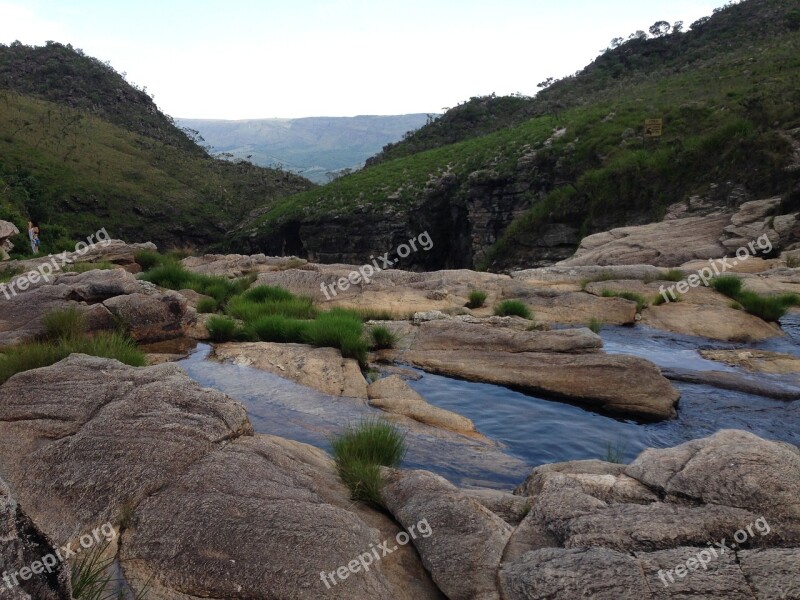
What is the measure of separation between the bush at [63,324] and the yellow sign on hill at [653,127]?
3313 centimetres

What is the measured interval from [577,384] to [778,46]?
45400 mm

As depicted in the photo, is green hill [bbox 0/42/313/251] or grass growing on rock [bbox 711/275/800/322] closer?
grass growing on rock [bbox 711/275/800/322]

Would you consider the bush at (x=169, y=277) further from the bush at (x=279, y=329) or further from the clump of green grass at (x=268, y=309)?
the bush at (x=279, y=329)

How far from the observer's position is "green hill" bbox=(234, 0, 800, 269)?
28.6 m

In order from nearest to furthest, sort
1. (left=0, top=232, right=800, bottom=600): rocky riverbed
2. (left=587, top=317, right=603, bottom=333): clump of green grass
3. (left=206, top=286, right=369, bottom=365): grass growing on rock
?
→ (left=0, top=232, right=800, bottom=600): rocky riverbed < (left=206, top=286, right=369, bottom=365): grass growing on rock < (left=587, top=317, right=603, bottom=333): clump of green grass

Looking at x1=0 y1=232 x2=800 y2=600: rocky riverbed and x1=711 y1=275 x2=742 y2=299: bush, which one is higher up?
x1=0 y1=232 x2=800 y2=600: rocky riverbed

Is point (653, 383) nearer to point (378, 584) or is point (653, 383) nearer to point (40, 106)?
point (378, 584)

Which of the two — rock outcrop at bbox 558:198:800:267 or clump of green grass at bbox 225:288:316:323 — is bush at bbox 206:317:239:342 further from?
rock outcrop at bbox 558:198:800:267

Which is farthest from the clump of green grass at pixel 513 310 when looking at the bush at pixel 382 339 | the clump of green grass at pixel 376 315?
the bush at pixel 382 339

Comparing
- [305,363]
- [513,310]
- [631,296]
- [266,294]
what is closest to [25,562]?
[305,363]

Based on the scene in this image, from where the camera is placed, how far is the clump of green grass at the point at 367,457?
5195 millimetres

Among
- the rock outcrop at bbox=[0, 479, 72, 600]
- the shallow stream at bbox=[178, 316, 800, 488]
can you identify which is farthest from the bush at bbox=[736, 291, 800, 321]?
the rock outcrop at bbox=[0, 479, 72, 600]

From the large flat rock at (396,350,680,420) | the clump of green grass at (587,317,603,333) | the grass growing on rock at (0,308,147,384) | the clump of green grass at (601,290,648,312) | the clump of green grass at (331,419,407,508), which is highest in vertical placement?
the grass growing on rock at (0,308,147,384)

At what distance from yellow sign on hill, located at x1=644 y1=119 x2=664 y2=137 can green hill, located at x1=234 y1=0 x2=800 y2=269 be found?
53 centimetres
